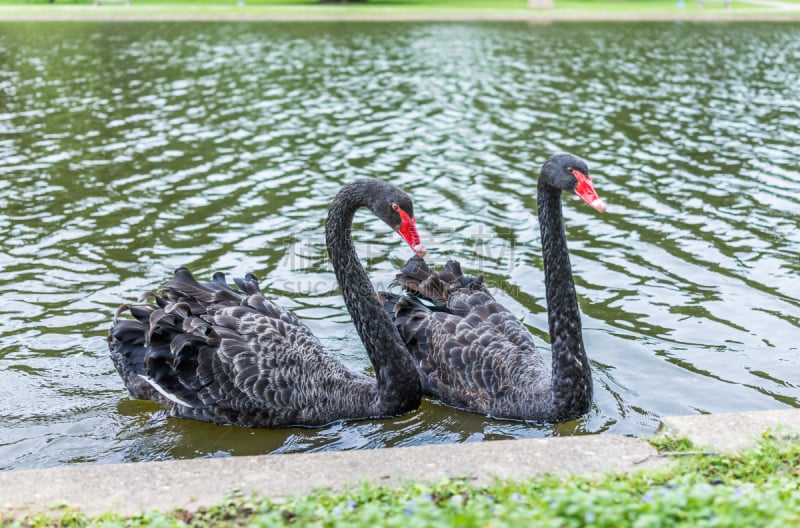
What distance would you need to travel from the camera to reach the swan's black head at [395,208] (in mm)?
5387

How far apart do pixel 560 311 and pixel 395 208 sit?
1.26 meters

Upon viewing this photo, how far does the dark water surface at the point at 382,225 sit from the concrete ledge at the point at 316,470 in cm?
119

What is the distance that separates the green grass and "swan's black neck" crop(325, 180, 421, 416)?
1.78 meters

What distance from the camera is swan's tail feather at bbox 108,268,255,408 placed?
5.84 m

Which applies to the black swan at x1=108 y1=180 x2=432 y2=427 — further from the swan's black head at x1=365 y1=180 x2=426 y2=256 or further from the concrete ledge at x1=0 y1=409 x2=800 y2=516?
the concrete ledge at x1=0 y1=409 x2=800 y2=516

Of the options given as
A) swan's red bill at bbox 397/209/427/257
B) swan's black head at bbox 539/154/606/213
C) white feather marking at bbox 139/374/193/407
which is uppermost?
swan's black head at bbox 539/154/606/213

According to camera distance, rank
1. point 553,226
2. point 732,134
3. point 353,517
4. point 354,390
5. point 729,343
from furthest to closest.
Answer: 1. point 732,134
2. point 729,343
3. point 354,390
4. point 553,226
5. point 353,517

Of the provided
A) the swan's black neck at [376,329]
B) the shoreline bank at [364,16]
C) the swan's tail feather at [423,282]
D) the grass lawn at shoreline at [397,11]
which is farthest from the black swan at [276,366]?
the grass lawn at shoreline at [397,11]

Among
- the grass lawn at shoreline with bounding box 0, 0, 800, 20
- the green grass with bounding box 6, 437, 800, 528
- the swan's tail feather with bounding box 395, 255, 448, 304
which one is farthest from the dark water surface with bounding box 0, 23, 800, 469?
the grass lawn at shoreline with bounding box 0, 0, 800, 20

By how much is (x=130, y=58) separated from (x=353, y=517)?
19677 millimetres

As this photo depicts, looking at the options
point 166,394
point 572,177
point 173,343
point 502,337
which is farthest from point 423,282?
point 166,394

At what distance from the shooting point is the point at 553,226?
5.45 m

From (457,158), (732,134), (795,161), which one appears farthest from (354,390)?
(732,134)

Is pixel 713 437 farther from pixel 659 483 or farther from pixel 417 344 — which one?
pixel 417 344
